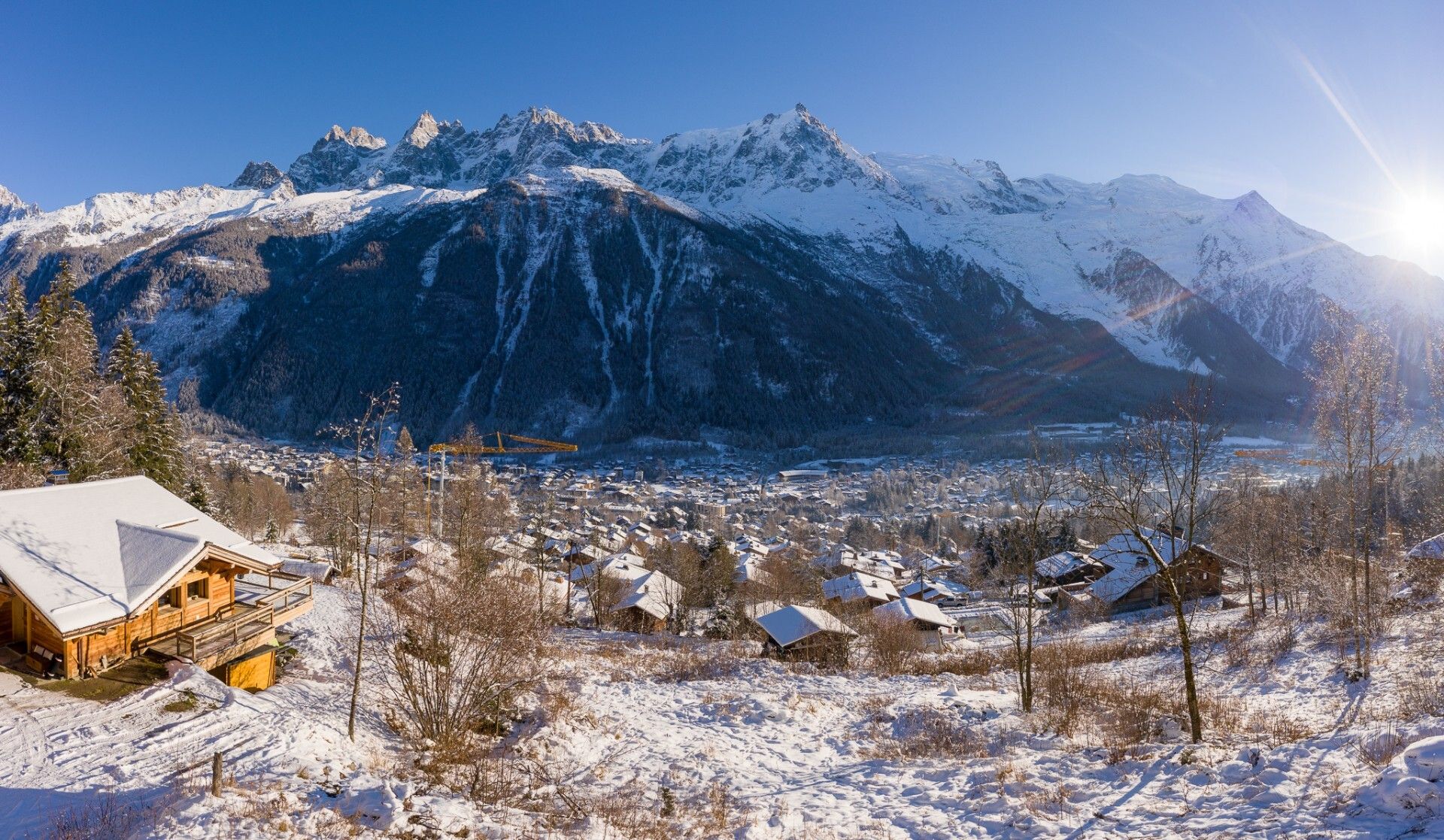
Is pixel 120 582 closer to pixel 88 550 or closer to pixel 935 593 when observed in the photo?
pixel 88 550

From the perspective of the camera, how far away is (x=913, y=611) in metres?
33.6

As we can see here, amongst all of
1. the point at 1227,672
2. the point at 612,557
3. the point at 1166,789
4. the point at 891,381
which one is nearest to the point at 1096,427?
the point at 891,381

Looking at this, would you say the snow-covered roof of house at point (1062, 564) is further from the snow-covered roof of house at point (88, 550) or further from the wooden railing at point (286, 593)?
the snow-covered roof of house at point (88, 550)

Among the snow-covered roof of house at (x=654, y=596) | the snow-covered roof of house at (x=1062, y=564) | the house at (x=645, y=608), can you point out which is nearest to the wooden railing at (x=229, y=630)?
the house at (x=645, y=608)

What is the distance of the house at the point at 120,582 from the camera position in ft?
45.0

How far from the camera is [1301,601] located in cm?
3164

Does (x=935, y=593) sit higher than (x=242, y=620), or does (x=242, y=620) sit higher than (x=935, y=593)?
(x=242, y=620)

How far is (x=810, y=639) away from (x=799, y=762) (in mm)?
13882

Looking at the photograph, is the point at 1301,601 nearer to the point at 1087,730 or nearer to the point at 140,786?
the point at 1087,730

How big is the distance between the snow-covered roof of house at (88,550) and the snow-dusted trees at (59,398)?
1546 cm

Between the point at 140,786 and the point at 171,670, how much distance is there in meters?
5.60

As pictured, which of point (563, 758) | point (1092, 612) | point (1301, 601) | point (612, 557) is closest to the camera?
point (563, 758)

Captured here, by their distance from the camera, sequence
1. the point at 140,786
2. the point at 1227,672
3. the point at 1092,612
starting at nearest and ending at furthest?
the point at 140,786 → the point at 1227,672 → the point at 1092,612

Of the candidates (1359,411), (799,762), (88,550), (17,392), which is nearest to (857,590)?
(1359,411)
